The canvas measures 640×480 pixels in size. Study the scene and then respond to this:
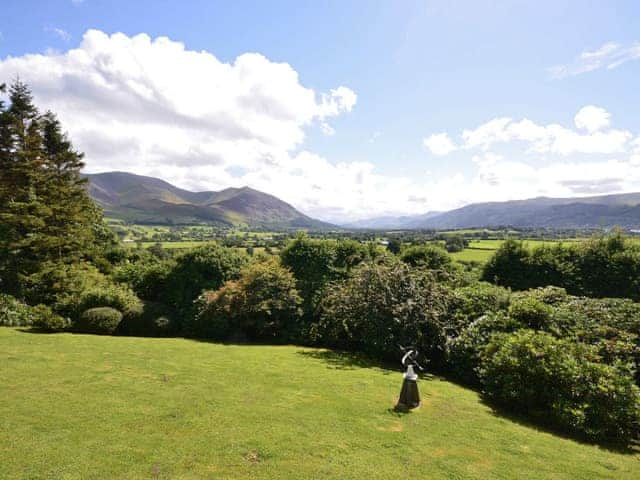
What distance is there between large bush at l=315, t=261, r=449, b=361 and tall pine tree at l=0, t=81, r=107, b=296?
Answer: 18.6 meters

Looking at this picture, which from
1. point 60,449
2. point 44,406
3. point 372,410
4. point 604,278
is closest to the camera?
point 60,449

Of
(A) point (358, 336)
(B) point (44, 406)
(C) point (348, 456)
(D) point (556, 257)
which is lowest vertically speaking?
(A) point (358, 336)

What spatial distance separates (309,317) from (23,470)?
14.2 metres

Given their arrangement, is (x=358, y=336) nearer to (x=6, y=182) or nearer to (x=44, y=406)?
(x=44, y=406)

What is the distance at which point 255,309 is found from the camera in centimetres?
1752

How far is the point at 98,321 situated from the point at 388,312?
1531cm

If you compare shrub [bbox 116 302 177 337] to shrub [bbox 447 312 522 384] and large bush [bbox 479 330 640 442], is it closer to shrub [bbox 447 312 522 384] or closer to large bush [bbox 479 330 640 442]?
shrub [bbox 447 312 522 384]

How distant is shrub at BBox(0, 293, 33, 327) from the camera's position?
1645cm

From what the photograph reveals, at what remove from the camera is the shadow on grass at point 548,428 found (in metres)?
8.35

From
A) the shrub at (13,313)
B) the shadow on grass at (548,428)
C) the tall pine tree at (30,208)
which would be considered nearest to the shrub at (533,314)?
the shadow on grass at (548,428)

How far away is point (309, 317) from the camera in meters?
18.9

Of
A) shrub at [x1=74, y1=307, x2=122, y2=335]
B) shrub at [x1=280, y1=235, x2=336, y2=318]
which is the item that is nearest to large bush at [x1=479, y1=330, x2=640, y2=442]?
shrub at [x1=280, y1=235, x2=336, y2=318]

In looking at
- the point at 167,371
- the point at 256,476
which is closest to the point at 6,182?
the point at 167,371

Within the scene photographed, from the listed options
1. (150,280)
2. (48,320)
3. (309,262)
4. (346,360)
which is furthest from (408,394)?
(150,280)
